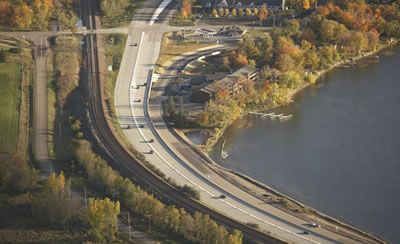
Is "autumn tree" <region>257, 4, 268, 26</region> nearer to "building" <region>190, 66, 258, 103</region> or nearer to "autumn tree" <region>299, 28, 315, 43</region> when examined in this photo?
"autumn tree" <region>299, 28, 315, 43</region>

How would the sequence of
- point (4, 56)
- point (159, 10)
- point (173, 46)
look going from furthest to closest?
point (159, 10), point (173, 46), point (4, 56)

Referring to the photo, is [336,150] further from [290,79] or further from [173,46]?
[173,46]

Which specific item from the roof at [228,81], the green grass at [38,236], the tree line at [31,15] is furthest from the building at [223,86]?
the tree line at [31,15]

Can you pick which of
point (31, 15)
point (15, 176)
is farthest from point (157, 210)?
point (31, 15)

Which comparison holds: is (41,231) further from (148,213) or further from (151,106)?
(151,106)

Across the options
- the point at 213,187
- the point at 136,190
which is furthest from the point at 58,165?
the point at 213,187

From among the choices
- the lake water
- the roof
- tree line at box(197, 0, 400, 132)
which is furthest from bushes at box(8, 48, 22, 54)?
the lake water

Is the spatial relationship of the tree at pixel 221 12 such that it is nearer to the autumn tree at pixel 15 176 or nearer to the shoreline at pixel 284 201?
the shoreline at pixel 284 201
